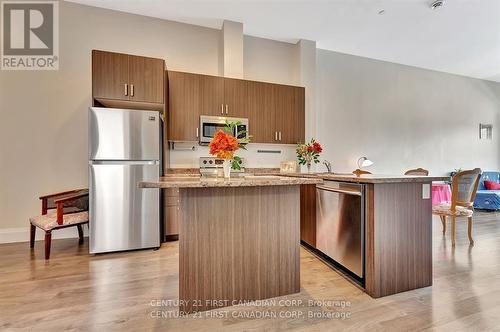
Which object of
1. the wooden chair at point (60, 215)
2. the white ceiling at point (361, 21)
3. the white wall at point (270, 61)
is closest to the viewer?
the wooden chair at point (60, 215)

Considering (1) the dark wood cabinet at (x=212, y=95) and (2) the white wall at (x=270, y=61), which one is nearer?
(1) the dark wood cabinet at (x=212, y=95)

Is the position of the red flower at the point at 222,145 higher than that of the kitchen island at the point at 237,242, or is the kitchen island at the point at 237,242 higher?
the red flower at the point at 222,145

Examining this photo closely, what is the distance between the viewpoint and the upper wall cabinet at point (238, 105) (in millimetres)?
3266

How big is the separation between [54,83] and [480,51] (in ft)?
24.7

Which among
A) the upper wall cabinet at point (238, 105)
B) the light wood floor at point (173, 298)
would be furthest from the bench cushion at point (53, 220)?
the upper wall cabinet at point (238, 105)

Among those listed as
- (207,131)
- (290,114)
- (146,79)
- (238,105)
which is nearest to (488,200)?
(290,114)

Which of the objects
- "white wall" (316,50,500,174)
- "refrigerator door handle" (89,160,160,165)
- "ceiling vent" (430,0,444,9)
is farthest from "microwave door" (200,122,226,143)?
"ceiling vent" (430,0,444,9)

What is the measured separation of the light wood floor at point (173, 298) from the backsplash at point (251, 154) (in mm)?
1509

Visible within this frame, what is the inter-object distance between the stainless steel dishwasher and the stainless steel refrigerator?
197 centimetres

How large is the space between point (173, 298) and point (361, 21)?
→ 444 centimetres

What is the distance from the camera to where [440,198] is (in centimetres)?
436

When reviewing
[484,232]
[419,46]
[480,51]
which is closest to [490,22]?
[419,46]

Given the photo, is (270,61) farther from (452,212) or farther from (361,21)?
(452,212)

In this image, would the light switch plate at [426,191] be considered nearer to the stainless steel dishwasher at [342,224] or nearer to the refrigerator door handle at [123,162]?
the stainless steel dishwasher at [342,224]
